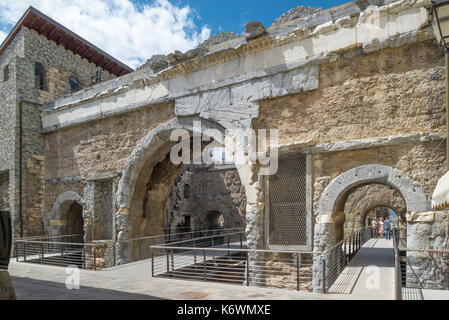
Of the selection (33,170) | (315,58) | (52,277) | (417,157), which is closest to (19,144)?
(33,170)

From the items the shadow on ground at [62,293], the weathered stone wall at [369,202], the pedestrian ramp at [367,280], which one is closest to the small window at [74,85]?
the shadow on ground at [62,293]

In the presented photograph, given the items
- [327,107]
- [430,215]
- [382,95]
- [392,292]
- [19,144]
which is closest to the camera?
[392,292]

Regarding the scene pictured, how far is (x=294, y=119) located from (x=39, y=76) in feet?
34.7

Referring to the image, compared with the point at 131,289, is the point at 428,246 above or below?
above

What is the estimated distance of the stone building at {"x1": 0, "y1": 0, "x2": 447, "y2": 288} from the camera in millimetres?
6578

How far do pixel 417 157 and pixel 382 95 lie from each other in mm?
1335

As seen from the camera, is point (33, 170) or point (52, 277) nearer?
point (52, 277)

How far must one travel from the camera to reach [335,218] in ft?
23.8

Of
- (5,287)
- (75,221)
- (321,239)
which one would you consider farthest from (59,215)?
(321,239)

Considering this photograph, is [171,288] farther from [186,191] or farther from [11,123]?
[186,191]

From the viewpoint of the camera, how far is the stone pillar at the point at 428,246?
5.95 meters

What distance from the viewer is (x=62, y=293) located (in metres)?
5.44

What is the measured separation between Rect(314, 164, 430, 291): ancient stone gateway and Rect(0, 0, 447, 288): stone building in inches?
0.8

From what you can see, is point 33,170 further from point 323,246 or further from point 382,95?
point 382,95
